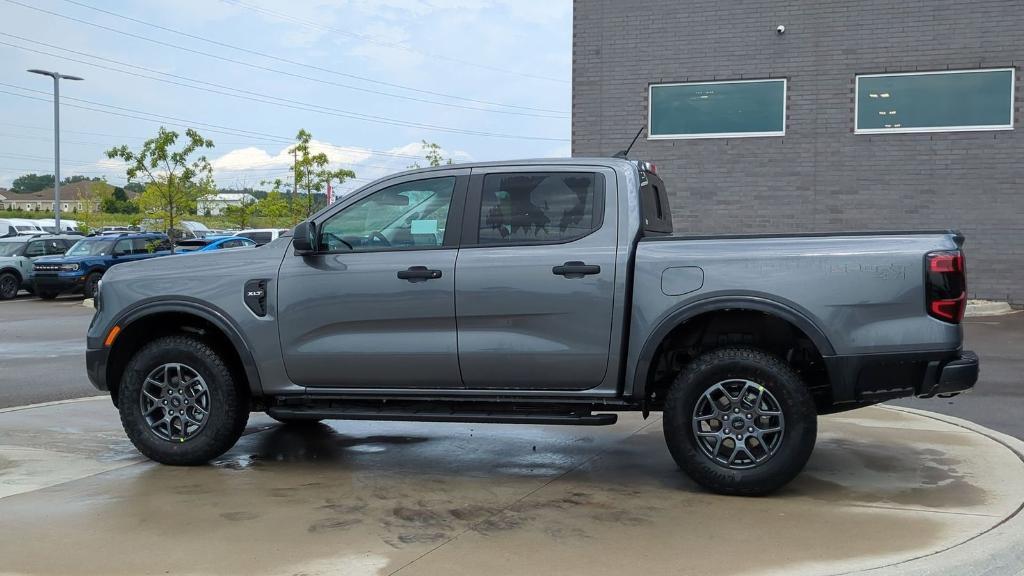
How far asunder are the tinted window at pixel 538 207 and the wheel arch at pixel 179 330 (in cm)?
177

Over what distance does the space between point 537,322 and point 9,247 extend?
1052 inches

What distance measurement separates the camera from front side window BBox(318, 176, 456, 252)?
6434 millimetres

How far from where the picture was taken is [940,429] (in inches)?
307

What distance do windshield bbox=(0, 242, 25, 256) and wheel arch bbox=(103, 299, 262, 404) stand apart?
78.5 ft

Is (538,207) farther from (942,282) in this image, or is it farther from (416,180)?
(942,282)

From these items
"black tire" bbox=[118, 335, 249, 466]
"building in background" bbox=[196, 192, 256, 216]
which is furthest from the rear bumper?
"building in background" bbox=[196, 192, 256, 216]

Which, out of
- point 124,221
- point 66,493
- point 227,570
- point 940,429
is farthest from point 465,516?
point 124,221

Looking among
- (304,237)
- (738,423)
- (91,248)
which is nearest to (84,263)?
(91,248)

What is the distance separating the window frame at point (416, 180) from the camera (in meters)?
6.34

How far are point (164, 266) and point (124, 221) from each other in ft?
260

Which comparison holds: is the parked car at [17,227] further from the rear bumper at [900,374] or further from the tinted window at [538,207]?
the rear bumper at [900,374]

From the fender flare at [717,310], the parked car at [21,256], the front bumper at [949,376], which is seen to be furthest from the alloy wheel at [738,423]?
the parked car at [21,256]

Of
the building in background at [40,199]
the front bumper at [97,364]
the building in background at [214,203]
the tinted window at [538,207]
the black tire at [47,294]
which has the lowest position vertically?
the black tire at [47,294]

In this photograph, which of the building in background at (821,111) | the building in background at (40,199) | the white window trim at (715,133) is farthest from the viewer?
the building in background at (40,199)
